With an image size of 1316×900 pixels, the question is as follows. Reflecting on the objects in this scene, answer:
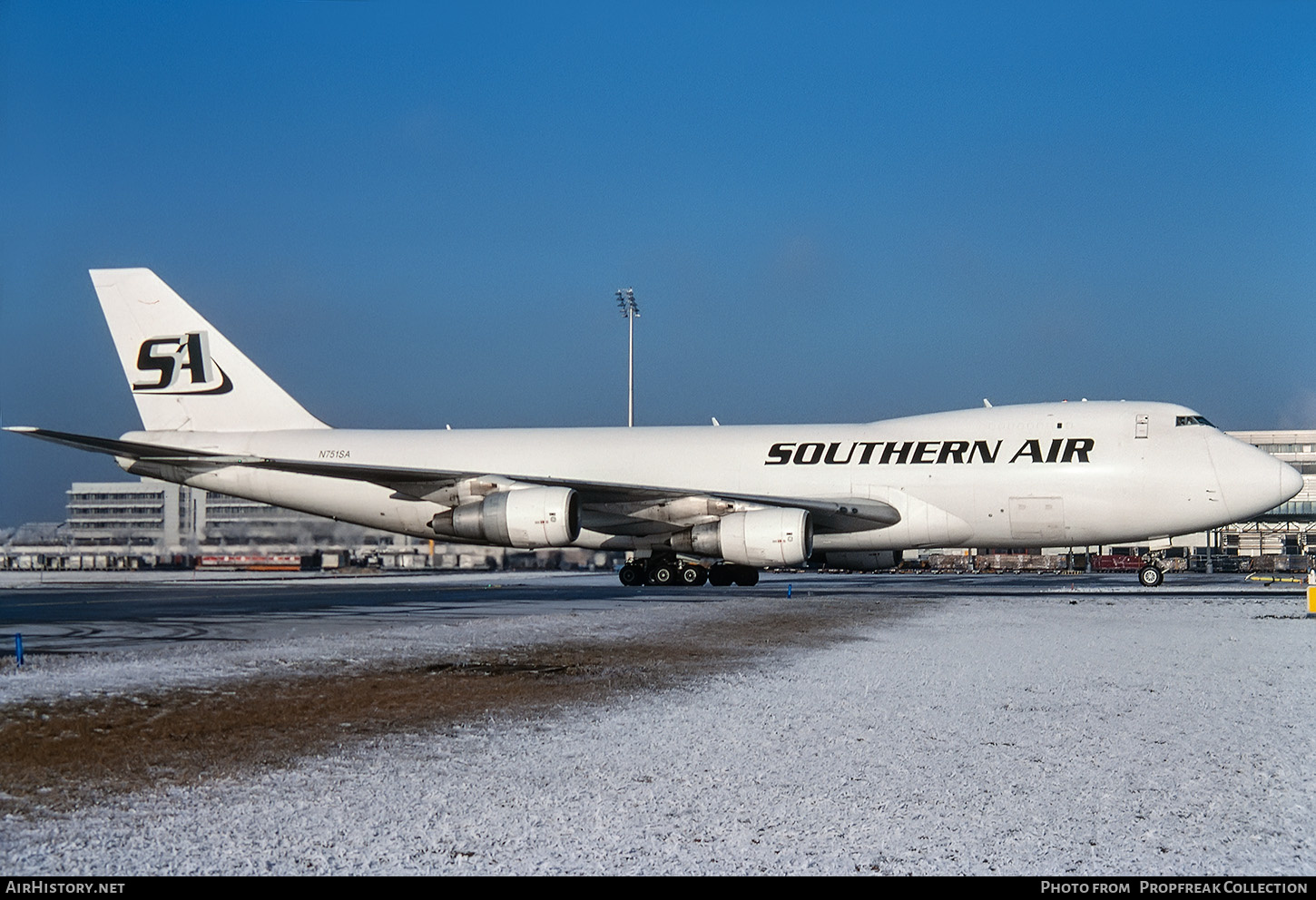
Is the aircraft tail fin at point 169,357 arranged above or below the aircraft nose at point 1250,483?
above

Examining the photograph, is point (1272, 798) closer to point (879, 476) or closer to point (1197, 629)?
point (1197, 629)

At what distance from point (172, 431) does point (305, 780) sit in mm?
27930

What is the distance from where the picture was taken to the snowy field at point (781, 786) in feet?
16.2

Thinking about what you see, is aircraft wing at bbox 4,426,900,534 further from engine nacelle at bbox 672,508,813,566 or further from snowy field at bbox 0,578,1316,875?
snowy field at bbox 0,578,1316,875

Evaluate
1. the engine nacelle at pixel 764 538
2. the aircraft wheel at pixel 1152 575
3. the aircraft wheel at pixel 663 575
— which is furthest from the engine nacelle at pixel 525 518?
the aircraft wheel at pixel 1152 575

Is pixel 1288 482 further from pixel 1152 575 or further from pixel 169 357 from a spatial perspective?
pixel 169 357

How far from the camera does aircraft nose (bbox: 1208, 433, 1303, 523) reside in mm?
25656

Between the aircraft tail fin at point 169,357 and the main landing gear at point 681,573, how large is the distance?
11.5 m

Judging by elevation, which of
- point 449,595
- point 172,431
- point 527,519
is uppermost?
point 172,431

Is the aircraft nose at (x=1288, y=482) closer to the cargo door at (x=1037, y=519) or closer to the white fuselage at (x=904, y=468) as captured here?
the white fuselage at (x=904, y=468)

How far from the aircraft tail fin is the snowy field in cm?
2089

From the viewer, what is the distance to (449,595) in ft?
90.8

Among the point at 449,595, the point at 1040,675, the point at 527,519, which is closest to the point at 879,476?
the point at 527,519

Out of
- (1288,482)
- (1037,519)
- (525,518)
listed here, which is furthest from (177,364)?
(1288,482)
